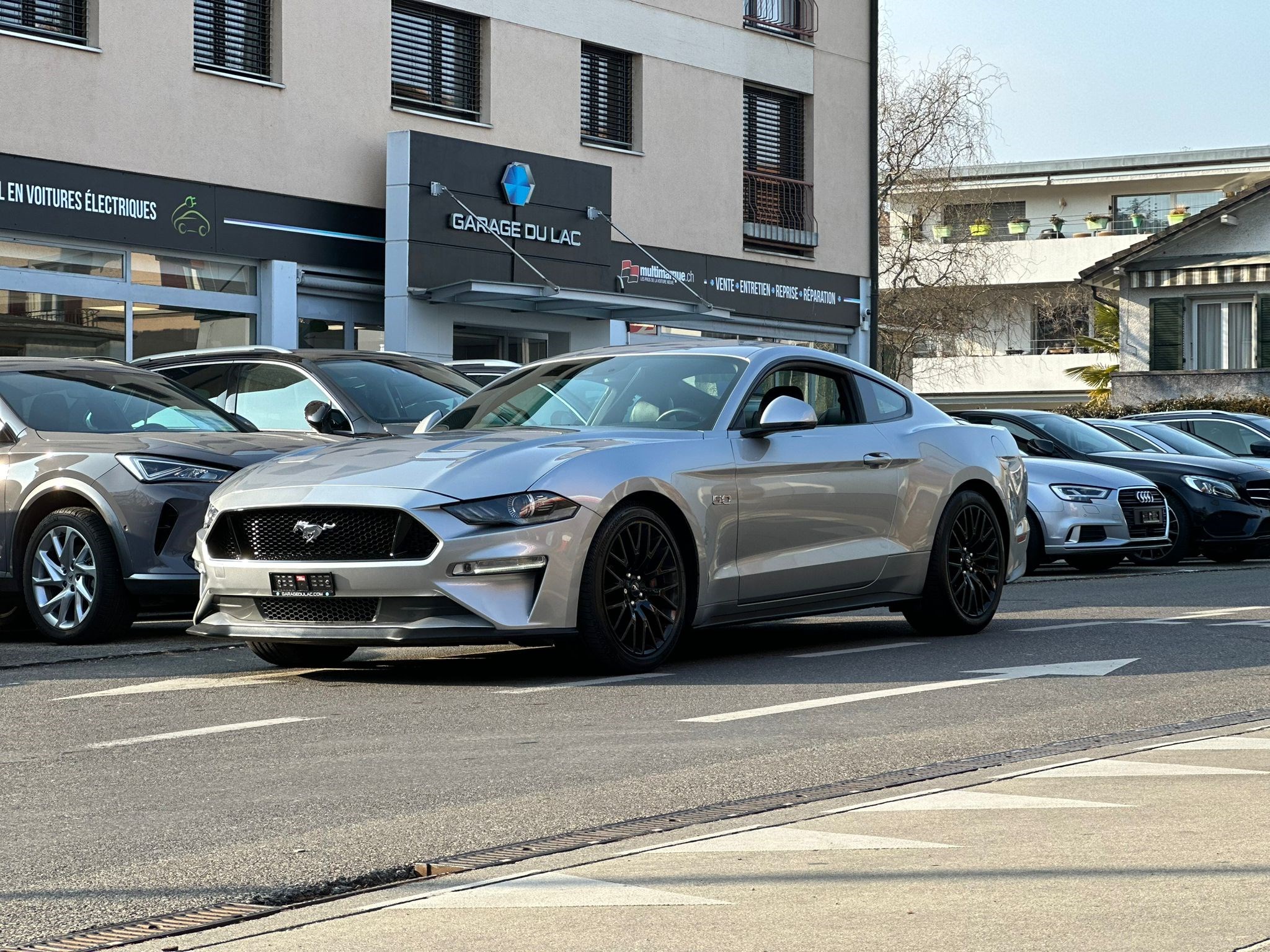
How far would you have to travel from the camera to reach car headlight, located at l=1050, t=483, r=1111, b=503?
1622 centimetres

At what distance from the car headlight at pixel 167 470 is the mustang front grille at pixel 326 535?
180 cm

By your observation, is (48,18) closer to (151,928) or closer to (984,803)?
(984,803)

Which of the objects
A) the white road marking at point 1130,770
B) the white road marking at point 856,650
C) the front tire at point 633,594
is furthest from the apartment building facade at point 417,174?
the white road marking at point 1130,770

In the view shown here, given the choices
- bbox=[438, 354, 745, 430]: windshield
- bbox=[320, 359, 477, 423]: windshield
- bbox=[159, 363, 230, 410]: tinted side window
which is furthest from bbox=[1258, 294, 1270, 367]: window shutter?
bbox=[438, 354, 745, 430]: windshield

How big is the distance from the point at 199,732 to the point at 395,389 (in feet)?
19.9

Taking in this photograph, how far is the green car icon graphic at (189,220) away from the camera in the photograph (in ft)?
70.1

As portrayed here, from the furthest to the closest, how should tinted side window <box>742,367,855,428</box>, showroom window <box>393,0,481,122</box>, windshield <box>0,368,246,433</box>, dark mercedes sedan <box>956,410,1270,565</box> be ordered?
showroom window <box>393,0,481,122</box> → dark mercedes sedan <box>956,410,1270,565</box> → windshield <box>0,368,246,433</box> → tinted side window <box>742,367,855,428</box>

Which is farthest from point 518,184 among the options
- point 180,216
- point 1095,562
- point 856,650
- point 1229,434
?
point 856,650

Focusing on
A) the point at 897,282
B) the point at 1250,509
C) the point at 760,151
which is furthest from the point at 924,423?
the point at 897,282

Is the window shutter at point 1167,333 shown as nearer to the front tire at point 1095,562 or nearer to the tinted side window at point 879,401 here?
the front tire at point 1095,562

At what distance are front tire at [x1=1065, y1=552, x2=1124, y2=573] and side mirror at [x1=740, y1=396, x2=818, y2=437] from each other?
777 cm

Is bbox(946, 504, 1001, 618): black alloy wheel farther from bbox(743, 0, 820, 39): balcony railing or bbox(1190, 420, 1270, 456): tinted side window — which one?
bbox(743, 0, 820, 39): balcony railing

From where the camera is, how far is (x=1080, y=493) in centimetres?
1627

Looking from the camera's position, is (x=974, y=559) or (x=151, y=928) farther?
(x=974, y=559)
